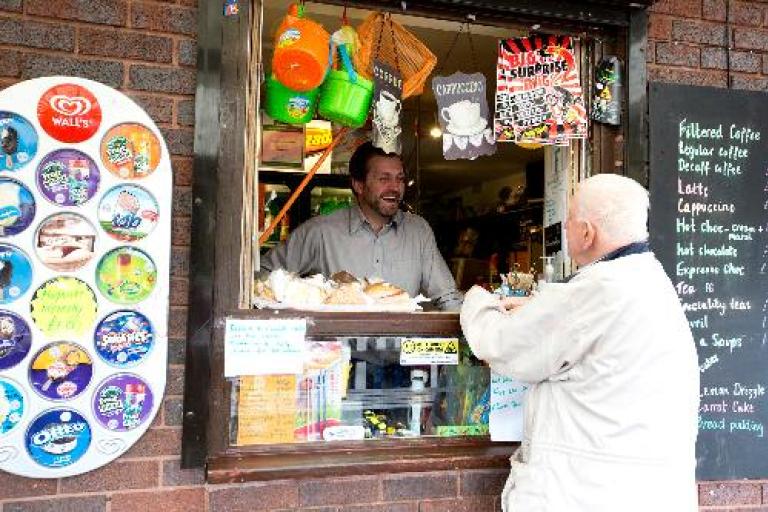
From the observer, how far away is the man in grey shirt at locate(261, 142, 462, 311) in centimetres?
390

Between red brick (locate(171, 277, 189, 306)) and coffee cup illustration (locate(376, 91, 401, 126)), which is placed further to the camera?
coffee cup illustration (locate(376, 91, 401, 126))

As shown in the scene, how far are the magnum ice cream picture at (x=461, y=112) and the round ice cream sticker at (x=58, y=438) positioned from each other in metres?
1.95

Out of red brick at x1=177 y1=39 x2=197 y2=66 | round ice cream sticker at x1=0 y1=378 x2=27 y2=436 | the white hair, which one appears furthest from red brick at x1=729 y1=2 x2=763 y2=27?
round ice cream sticker at x1=0 y1=378 x2=27 y2=436

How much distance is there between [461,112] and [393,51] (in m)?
0.45

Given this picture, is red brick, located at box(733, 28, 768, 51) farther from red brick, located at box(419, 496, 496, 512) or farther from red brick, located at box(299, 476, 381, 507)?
red brick, located at box(299, 476, 381, 507)

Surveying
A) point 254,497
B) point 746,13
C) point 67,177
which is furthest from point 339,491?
point 746,13

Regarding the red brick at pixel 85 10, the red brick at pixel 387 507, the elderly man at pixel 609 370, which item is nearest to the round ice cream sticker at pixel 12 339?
the red brick at pixel 85 10

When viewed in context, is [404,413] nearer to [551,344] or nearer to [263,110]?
[551,344]

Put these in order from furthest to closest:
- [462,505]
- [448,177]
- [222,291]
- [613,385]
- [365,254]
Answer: [448,177] < [365,254] < [462,505] < [222,291] < [613,385]

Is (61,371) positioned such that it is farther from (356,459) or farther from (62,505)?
(356,459)

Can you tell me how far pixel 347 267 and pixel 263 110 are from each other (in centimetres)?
111

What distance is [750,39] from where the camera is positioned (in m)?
3.39

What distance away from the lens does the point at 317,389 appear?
286 cm

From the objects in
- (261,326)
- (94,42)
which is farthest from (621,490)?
(94,42)
